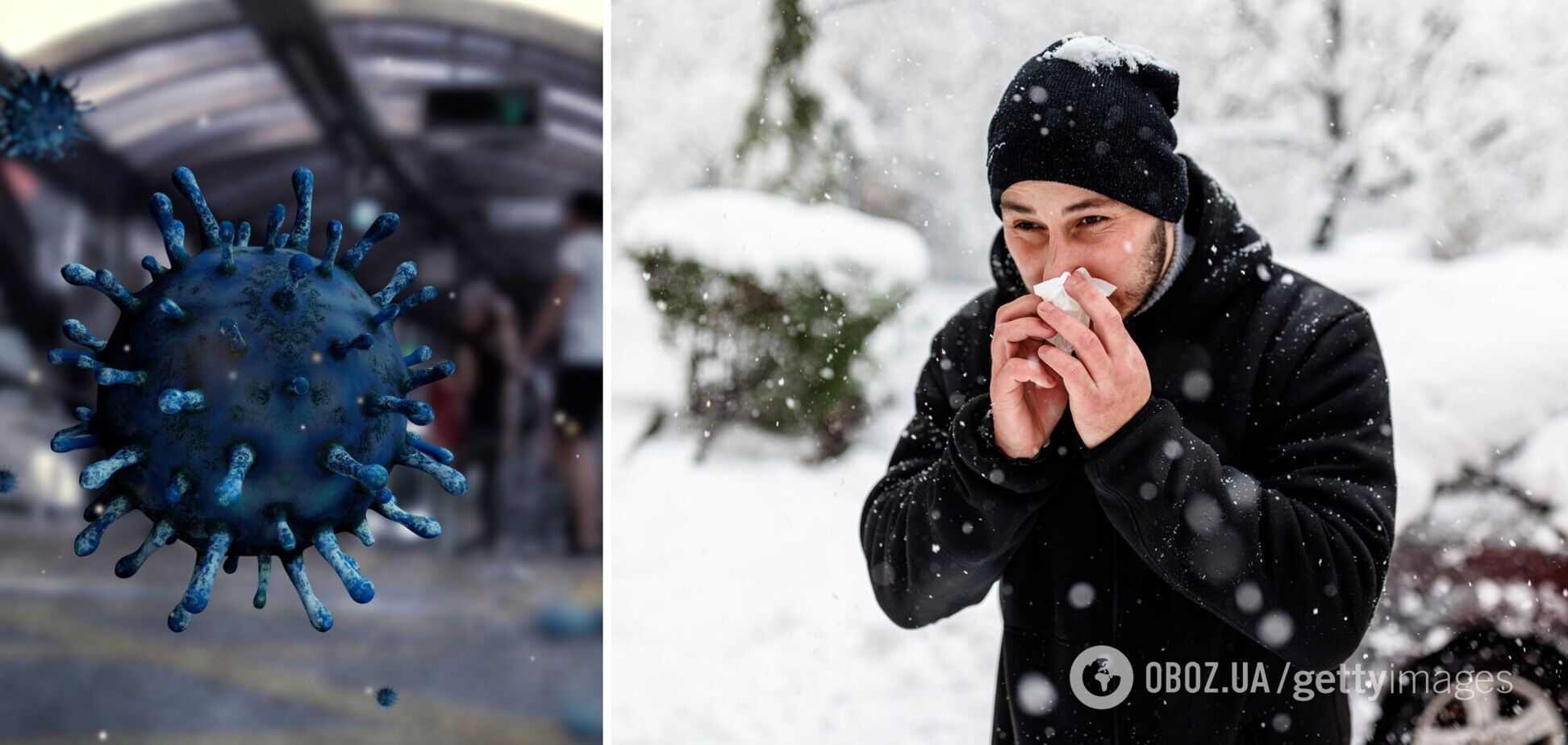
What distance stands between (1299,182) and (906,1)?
0.58m

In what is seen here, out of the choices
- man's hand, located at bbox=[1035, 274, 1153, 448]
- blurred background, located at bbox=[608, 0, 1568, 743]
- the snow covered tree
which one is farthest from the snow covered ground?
man's hand, located at bbox=[1035, 274, 1153, 448]

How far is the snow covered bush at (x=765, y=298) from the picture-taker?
1390 millimetres

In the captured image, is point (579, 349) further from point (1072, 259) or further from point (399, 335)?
point (1072, 259)

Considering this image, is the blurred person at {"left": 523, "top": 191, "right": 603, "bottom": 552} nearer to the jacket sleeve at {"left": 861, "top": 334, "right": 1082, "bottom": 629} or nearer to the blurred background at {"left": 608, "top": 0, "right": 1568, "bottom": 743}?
the blurred background at {"left": 608, "top": 0, "right": 1568, "bottom": 743}

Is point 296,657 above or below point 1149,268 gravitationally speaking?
below

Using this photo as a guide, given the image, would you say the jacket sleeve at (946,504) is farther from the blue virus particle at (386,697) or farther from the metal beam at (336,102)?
the metal beam at (336,102)

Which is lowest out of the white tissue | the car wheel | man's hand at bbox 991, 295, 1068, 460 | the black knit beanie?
the car wheel

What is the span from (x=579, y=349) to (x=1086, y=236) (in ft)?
2.25

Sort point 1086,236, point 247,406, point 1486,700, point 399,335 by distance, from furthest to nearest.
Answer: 1. point 1486,700
2. point 399,335
3. point 1086,236
4. point 247,406

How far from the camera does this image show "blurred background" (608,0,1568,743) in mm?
1267

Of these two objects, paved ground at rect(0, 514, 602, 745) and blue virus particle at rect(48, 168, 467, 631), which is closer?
blue virus particle at rect(48, 168, 467, 631)

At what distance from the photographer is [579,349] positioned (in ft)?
4.29

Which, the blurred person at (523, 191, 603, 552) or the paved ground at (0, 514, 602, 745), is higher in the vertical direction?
the blurred person at (523, 191, 603, 552)

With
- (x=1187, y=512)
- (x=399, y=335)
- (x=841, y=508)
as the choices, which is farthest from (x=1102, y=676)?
(x=399, y=335)
